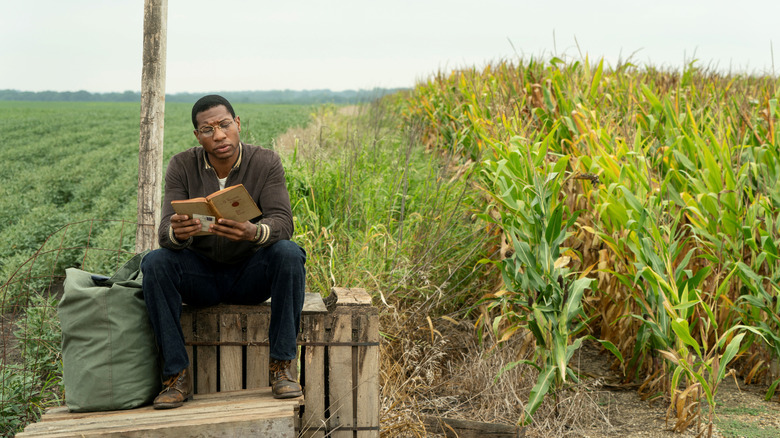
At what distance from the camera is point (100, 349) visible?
125 inches

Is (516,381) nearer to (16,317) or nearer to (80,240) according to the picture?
(16,317)

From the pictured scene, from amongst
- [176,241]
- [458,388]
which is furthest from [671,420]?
[176,241]

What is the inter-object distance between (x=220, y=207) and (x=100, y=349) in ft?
3.06

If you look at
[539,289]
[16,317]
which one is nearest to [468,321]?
[539,289]

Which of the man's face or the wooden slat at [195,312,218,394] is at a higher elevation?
the man's face

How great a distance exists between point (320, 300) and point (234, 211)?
96 cm

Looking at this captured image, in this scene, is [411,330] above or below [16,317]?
above

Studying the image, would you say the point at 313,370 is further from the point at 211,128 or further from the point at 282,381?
the point at 211,128

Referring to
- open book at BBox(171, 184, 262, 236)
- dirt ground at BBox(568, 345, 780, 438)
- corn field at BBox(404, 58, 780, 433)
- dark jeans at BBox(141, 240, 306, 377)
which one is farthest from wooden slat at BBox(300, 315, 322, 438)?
dirt ground at BBox(568, 345, 780, 438)

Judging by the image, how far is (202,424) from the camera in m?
2.91

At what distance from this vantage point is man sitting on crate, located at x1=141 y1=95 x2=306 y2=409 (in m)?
3.18

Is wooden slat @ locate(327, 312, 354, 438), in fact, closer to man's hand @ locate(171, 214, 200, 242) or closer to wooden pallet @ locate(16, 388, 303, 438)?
wooden pallet @ locate(16, 388, 303, 438)

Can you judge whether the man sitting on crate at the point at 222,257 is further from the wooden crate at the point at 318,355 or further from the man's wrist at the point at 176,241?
the wooden crate at the point at 318,355

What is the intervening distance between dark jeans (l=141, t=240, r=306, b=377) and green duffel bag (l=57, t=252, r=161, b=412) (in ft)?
0.42
